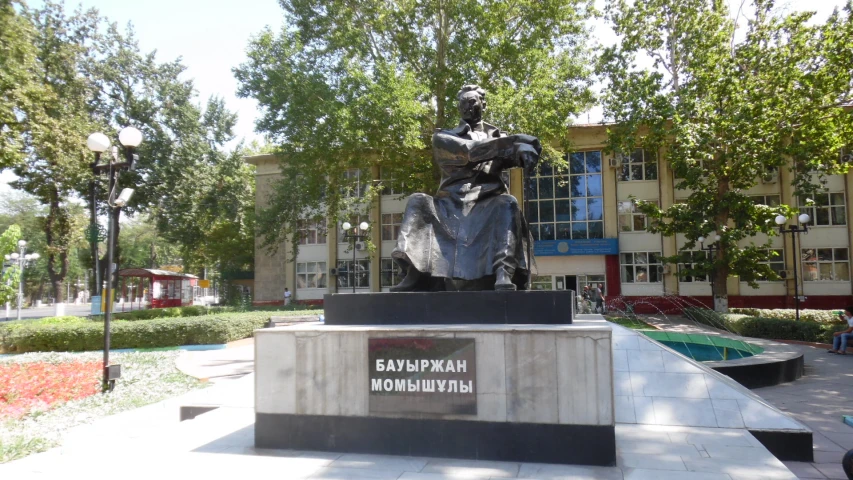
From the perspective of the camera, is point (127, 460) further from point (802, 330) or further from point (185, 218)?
point (185, 218)

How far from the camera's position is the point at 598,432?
4.44 metres

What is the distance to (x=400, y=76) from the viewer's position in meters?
22.7

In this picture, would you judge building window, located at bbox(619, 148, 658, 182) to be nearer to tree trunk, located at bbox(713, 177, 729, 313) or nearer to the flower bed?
tree trunk, located at bbox(713, 177, 729, 313)

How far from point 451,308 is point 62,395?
22.4ft

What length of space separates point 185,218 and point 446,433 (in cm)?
3112

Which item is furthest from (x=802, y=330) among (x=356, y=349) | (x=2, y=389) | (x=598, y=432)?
(x=2, y=389)

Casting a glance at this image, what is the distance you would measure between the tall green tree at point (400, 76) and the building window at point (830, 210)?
601 inches

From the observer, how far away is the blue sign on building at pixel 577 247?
30.7 m

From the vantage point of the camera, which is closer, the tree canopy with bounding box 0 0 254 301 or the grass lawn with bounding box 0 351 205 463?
the grass lawn with bounding box 0 351 205 463

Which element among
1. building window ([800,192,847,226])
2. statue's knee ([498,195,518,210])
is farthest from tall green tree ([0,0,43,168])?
building window ([800,192,847,226])

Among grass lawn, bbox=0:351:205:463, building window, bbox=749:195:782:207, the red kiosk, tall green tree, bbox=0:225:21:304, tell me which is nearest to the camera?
grass lawn, bbox=0:351:205:463

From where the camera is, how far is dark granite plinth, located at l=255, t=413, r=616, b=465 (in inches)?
176

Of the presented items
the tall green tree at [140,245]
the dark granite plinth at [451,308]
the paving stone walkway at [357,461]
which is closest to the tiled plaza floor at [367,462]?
the paving stone walkway at [357,461]

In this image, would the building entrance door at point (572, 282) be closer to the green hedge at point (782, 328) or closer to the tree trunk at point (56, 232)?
the green hedge at point (782, 328)
